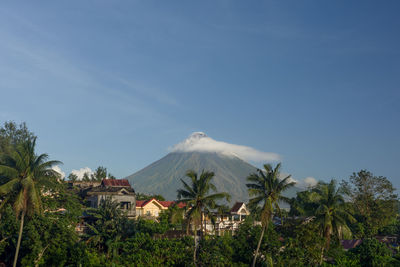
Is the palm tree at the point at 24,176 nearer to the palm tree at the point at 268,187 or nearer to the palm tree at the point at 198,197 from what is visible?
the palm tree at the point at 198,197

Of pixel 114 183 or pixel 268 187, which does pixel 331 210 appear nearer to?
pixel 268 187

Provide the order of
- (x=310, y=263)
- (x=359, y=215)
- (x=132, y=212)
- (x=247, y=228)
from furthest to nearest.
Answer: (x=359, y=215) < (x=132, y=212) < (x=247, y=228) < (x=310, y=263)

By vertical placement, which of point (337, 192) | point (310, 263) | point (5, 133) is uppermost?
point (5, 133)

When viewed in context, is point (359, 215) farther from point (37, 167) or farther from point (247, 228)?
point (37, 167)

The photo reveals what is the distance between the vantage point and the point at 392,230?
73.1 metres

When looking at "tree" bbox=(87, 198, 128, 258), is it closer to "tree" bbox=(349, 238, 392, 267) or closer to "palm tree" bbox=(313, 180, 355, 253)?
"palm tree" bbox=(313, 180, 355, 253)

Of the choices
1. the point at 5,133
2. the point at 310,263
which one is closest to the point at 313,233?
the point at 310,263

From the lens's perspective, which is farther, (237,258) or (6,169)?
(237,258)

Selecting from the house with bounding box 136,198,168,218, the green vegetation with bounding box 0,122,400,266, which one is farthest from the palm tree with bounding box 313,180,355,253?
the house with bounding box 136,198,168,218

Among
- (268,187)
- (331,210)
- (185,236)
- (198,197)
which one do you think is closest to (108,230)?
(185,236)

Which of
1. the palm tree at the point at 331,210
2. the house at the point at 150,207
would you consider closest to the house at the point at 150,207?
the house at the point at 150,207

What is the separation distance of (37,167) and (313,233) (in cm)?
2992

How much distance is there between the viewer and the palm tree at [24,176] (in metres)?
38.6

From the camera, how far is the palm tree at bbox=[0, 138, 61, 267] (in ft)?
127
